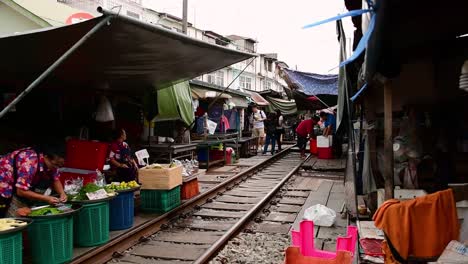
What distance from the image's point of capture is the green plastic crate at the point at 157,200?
7383mm

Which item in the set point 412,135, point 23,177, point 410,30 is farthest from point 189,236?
point 410,30

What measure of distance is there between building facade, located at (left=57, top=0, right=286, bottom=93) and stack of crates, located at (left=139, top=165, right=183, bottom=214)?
5.76 meters

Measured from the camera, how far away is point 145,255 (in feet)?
18.4

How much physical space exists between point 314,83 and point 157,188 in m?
6.77

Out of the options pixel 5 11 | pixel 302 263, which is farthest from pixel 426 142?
pixel 5 11

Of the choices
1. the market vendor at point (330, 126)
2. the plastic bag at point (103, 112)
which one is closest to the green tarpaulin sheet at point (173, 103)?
the plastic bag at point (103, 112)

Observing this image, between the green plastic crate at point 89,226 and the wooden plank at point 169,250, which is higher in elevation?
the green plastic crate at point 89,226

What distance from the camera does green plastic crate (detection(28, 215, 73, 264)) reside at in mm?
4629

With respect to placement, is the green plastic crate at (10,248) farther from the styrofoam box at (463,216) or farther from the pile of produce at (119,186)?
the styrofoam box at (463,216)

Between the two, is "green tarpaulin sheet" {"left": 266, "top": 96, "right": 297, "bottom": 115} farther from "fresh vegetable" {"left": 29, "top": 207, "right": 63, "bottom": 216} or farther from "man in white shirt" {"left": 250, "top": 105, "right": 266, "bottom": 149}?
"fresh vegetable" {"left": 29, "top": 207, "right": 63, "bottom": 216}

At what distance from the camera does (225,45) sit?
35969mm

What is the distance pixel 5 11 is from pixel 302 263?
33.1 ft

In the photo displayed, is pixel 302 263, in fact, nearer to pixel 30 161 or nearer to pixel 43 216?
pixel 43 216

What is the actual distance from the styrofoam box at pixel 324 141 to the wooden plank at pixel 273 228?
9.30 meters
